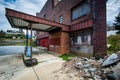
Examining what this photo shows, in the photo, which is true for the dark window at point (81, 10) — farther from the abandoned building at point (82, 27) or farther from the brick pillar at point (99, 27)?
the brick pillar at point (99, 27)

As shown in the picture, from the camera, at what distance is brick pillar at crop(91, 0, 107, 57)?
7.21m

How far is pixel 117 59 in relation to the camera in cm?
480

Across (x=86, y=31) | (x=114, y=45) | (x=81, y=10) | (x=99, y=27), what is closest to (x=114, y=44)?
(x=114, y=45)

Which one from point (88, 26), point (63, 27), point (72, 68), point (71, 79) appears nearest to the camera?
point (71, 79)

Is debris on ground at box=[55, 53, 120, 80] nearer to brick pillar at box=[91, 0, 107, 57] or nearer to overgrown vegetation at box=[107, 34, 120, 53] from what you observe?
brick pillar at box=[91, 0, 107, 57]

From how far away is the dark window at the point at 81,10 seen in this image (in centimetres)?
820

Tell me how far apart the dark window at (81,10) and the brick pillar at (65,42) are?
6.91 ft

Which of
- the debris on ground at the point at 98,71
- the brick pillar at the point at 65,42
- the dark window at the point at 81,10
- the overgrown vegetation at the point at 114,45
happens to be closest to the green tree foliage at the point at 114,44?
the overgrown vegetation at the point at 114,45

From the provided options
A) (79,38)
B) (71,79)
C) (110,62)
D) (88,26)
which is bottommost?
(71,79)

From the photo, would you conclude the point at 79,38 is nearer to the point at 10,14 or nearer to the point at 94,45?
the point at 94,45

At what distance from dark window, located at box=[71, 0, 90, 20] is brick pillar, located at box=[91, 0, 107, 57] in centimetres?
77

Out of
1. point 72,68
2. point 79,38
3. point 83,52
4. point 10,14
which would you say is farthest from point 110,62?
point 10,14

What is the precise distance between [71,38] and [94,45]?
127 inches

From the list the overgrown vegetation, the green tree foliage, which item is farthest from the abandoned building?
the green tree foliage
